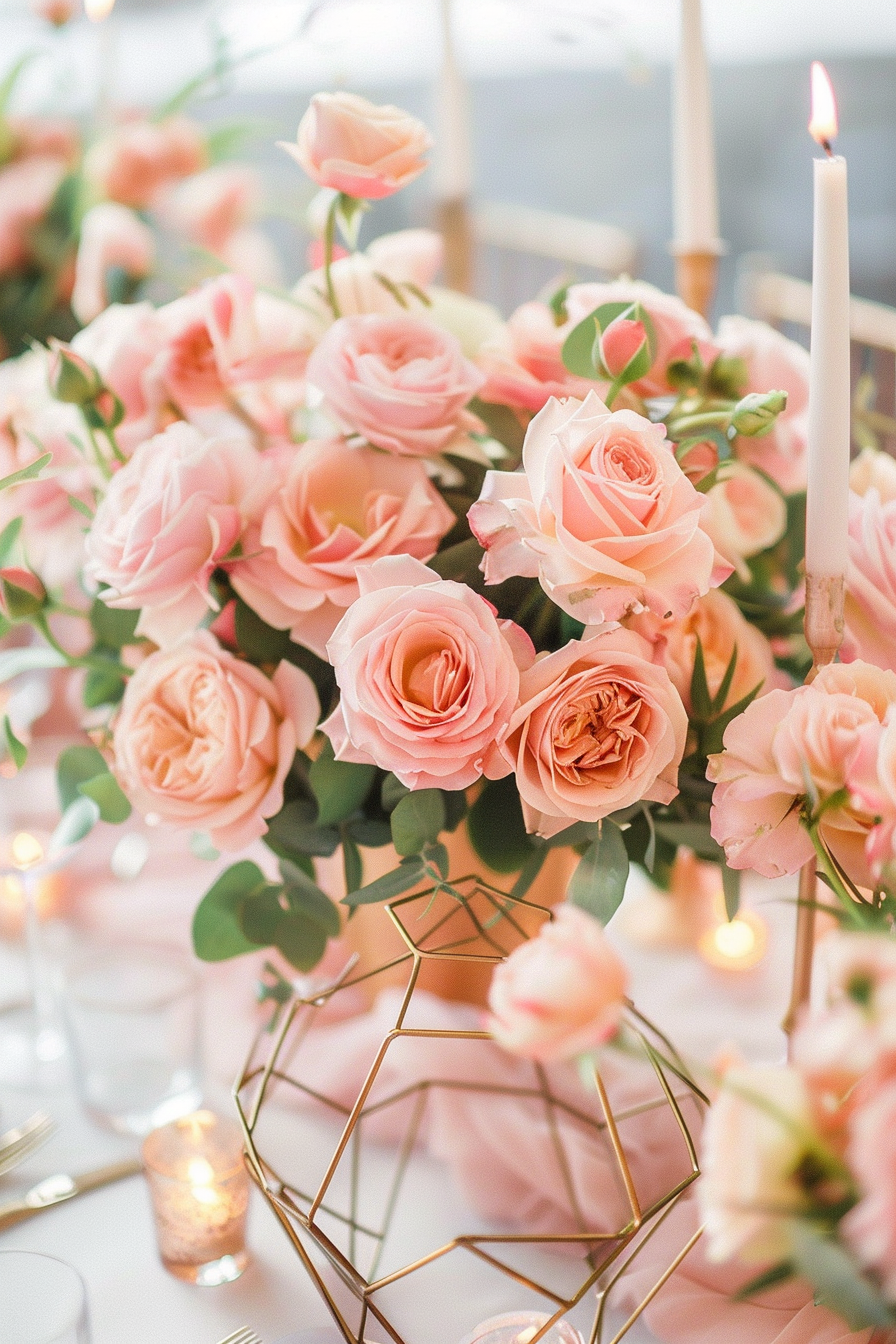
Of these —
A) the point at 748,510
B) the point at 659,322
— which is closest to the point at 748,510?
the point at 748,510

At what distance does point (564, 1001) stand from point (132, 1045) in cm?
45

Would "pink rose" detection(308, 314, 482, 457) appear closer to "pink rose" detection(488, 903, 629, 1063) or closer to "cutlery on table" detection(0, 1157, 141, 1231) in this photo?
"pink rose" detection(488, 903, 629, 1063)

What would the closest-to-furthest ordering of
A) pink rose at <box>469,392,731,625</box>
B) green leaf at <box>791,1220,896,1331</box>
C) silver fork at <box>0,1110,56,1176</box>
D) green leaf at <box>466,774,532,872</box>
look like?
green leaf at <box>791,1220,896,1331</box> < pink rose at <box>469,392,731,625</box> < green leaf at <box>466,774,532,872</box> < silver fork at <box>0,1110,56,1176</box>

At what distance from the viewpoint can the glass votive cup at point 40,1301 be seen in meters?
0.45

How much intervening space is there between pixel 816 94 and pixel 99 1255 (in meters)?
0.60

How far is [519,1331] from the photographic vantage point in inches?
19.3

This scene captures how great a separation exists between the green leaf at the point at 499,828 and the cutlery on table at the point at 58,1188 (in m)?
0.28

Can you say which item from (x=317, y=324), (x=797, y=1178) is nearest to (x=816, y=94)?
(x=317, y=324)

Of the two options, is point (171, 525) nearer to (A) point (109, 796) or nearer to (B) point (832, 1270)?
(A) point (109, 796)

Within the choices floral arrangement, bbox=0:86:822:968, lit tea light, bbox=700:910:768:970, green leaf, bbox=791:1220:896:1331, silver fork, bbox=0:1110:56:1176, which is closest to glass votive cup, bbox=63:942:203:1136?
silver fork, bbox=0:1110:56:1176

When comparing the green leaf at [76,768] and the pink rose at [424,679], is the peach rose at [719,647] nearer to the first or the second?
the pink rose at [424,679]

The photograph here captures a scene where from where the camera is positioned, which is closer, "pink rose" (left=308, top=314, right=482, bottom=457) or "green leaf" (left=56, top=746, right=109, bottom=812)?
"pink rose" (left=308, top=314, right=482, bottom=457)

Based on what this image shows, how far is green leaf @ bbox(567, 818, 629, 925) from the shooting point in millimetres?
432

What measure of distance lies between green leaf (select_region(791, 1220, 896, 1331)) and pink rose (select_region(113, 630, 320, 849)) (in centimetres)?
27
